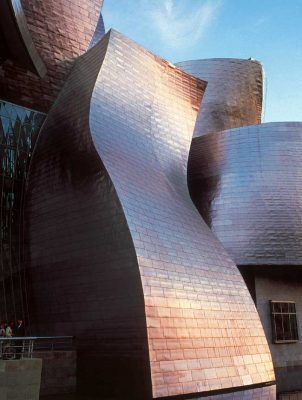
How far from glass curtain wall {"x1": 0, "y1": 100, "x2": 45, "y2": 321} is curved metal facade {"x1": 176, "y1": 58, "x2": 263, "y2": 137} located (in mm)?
11074

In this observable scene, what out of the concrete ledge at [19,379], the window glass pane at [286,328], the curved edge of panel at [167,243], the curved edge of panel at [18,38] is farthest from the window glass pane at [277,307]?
the curved edge of panel at [18,38]

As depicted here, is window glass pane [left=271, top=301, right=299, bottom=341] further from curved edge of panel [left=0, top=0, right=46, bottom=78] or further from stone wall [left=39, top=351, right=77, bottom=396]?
curved edge of panel [left=0, top=0, right=46, bottom=78]

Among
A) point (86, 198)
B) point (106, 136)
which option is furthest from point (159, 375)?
point (106, 136)

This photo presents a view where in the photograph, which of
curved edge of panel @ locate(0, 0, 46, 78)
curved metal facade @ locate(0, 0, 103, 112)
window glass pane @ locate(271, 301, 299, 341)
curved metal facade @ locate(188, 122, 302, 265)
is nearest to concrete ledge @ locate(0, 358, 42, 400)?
curved edge of panel @ locate(0, 0, 46, 78)

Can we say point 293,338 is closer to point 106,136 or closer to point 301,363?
point 301,363

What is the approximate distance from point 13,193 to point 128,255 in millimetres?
4974

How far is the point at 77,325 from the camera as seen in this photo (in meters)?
10.2

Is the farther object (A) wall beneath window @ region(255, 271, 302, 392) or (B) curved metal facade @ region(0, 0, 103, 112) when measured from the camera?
(A) wall beneath window @ region(255, 271, 302, 392)

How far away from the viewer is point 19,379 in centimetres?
716

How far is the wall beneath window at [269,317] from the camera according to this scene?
15633 millimetres

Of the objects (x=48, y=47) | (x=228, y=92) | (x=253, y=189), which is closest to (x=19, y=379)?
(x=48, y=47)

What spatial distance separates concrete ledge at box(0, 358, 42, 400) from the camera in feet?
23.1

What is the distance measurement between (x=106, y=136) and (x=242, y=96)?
14.4 m

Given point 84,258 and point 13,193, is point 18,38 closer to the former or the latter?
point 13,193
